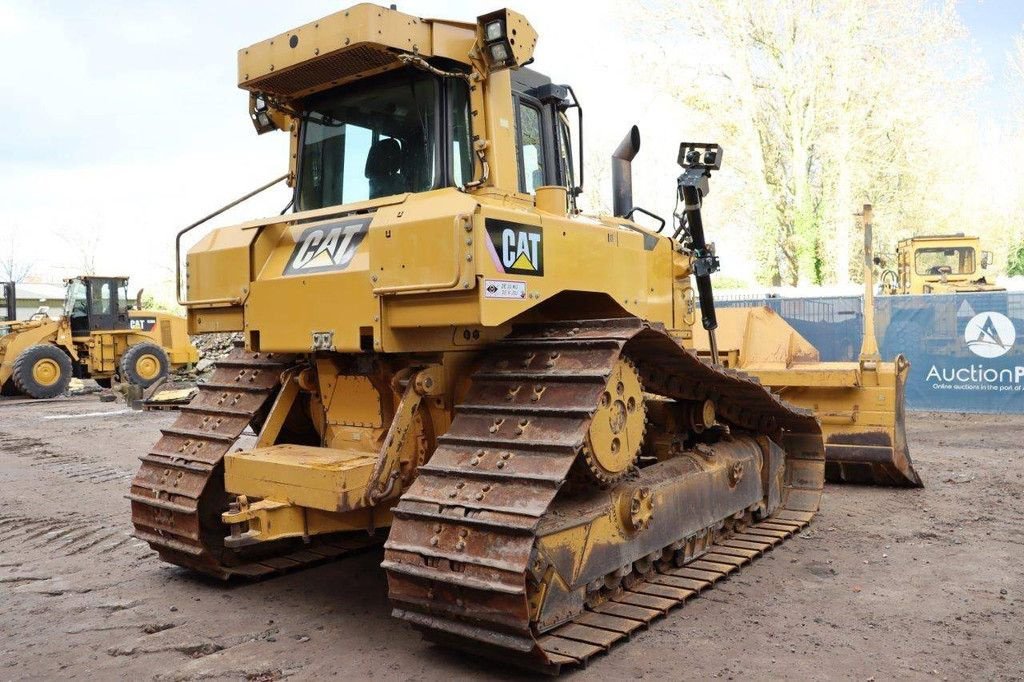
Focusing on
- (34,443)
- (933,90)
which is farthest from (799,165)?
(34,443)

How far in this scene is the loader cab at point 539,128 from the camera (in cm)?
525

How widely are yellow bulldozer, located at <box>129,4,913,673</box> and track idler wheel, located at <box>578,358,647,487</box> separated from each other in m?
0.02

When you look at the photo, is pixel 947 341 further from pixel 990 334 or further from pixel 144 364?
pixel 144 364

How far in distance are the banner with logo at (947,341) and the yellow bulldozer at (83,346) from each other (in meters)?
15.1

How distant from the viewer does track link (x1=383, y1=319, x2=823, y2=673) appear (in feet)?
12.1

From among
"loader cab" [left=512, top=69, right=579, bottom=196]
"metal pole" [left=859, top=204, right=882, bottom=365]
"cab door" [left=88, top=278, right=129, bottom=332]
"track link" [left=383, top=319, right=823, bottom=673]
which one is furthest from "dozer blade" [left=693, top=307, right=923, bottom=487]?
"cab door" [left=88, top=278, right=129, bottom=332]

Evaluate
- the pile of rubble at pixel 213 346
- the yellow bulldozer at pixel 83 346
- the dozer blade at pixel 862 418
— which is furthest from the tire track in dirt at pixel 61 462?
the pile of rubble at pixel 213 346

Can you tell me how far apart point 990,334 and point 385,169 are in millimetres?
11675

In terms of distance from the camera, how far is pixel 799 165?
28094mm

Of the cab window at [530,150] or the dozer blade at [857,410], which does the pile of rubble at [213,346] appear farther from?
the cab window at [530,150]

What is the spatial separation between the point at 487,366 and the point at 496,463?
70cm

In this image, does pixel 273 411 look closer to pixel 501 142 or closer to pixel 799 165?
pixel 501 142

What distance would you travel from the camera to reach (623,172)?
18.7ft

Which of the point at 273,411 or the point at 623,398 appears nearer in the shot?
the point at 623,398
